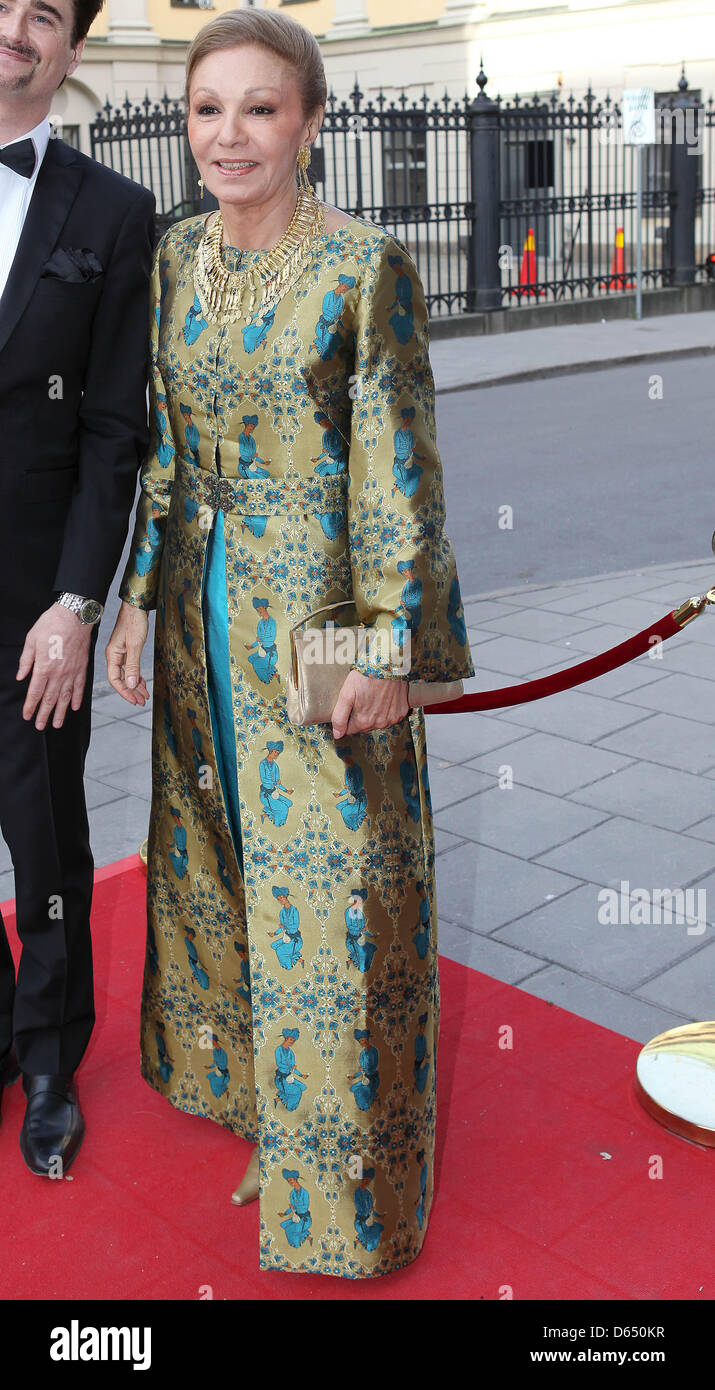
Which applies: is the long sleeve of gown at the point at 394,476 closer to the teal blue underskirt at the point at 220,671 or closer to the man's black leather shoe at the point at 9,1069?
the teal blue underskirt at the point at 220,671

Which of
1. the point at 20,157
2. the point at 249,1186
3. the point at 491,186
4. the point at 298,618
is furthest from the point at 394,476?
the point at 491,186

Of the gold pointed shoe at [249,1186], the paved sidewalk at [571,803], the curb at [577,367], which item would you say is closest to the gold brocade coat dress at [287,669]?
the gold pointed shoe at [249,1186]

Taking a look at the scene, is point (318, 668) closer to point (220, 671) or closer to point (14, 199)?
point (220, 671)

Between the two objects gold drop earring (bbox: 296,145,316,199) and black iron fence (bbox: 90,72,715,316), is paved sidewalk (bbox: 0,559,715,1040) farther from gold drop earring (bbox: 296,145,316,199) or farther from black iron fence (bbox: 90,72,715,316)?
black iron fence (bbox: 90,72,715,316)

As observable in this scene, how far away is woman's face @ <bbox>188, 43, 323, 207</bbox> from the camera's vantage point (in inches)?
84.9

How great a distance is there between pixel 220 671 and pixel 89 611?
0.30 m

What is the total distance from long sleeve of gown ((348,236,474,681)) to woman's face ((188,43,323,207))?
0.71 ft

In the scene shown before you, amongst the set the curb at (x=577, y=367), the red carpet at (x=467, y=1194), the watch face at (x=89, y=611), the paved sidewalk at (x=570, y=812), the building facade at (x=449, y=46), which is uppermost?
the building facade at (x=449, y=46)

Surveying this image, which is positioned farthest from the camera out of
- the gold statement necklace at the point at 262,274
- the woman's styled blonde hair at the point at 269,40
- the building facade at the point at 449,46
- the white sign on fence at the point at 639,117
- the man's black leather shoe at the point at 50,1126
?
the building facade at the point at 449,46

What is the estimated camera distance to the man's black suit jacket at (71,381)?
2467mm

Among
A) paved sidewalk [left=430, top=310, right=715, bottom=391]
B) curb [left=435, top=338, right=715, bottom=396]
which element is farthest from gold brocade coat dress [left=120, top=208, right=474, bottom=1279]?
paved sidewalk [left=430, top=310, right=715, bottom=391]

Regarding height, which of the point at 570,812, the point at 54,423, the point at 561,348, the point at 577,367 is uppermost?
the point at 561,348

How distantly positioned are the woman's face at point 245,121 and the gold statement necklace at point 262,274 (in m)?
0.07

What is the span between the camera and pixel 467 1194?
272 cm
